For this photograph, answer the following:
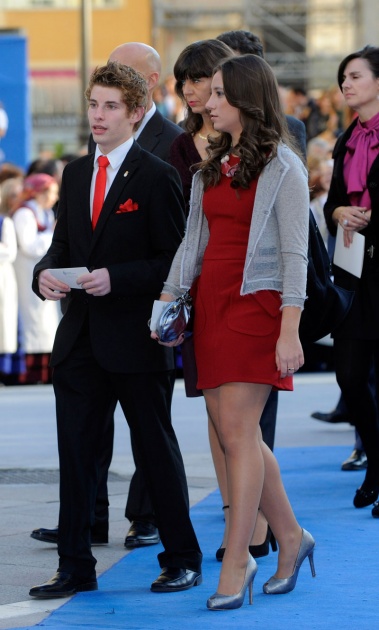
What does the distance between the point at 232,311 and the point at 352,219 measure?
81.5 inches

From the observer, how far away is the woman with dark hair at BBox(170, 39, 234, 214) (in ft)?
21.1

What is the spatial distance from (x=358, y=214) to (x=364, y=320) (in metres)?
0.52

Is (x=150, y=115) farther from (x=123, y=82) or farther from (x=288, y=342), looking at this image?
(x=288, y=342)

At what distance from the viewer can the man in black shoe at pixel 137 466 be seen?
261 inches

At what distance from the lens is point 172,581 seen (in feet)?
18.4

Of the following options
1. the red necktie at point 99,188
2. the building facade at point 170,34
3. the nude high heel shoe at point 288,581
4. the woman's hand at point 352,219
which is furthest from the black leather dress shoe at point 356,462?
the building facade at point 170,34

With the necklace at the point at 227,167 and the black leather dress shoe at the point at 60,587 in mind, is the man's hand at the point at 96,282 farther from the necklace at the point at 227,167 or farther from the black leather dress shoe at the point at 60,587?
the black leather dress shoe at the point at 60,587

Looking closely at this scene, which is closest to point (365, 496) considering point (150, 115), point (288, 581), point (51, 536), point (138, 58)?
point (51, 536)

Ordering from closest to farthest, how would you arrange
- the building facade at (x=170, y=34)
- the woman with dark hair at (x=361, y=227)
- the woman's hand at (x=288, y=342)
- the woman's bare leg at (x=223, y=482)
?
the woman's hand at (x=288, y=342) < the woman's bare leg at (x=223, y=482) < the woman with dark hair at (x=361, y=227) < the building facade at (x=170, y=34)

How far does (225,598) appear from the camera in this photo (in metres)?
5.25

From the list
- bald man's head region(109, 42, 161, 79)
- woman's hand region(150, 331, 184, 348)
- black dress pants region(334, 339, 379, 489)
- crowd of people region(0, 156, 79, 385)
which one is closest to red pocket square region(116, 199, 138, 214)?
woman's hand region(150, 331, 184, 348)

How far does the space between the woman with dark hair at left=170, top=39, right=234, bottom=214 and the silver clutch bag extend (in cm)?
125

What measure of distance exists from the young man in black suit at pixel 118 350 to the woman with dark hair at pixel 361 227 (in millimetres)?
1755

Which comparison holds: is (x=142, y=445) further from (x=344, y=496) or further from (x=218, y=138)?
(x=344, y=496)
